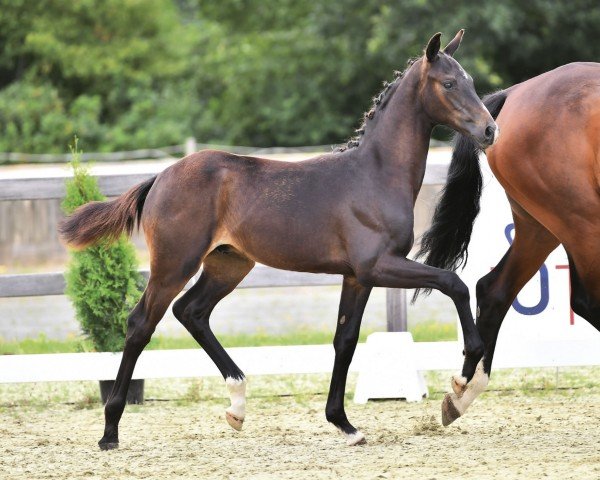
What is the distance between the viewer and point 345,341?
16.7 ft

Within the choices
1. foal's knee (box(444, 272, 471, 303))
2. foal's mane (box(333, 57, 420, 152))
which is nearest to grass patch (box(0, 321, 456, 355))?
foal's mane (box(333, 57, 420, 152))

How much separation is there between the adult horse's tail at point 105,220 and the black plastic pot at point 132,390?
152 cm

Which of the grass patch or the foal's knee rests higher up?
the foal's knee

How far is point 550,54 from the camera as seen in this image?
22.4 meters

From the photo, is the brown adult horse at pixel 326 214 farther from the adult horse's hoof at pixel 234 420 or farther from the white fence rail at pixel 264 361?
the white fence rail at pixel 264 361

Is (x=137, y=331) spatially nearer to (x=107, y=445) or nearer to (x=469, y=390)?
(x=107, y=445)

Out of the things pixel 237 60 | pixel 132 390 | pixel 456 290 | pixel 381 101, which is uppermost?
pixel 381 101

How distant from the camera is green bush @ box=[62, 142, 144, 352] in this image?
6.49 meters

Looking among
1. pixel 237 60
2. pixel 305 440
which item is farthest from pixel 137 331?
pixel 237 60

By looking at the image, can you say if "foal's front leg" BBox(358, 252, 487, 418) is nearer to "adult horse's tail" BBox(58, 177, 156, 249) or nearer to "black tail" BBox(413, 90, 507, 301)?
"black tail" BBox(413, 90, 507, 301)

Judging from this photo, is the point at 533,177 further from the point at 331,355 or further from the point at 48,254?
the point at 48,254

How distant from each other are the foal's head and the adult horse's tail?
1540 millimetres

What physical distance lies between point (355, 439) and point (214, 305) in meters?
1.02

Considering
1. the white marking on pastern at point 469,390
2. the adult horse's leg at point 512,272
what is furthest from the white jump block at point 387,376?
the white marking on pastern at point 469,390
